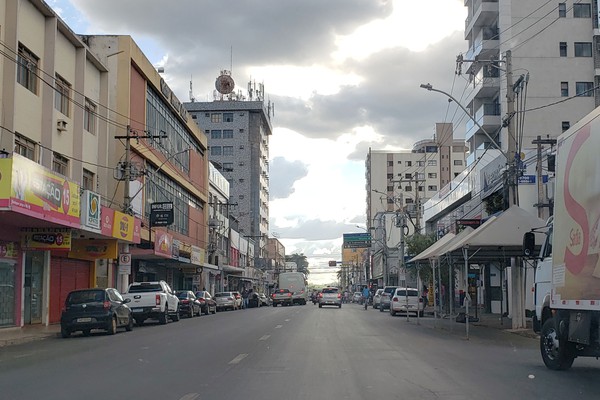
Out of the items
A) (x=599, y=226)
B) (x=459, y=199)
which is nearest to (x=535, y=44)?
(x=459, y=199)

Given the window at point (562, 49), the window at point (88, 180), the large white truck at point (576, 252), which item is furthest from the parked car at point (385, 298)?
the large white truck at point (576, 252)

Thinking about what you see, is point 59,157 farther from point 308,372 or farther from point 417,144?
point 417,144

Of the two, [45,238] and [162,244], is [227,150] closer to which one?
[162,244]

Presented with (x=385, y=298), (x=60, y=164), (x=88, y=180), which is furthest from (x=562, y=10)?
(x=60, y=164)

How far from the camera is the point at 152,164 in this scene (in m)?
45.9

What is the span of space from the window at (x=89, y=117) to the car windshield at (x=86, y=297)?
1347cm

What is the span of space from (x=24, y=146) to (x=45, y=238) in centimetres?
411

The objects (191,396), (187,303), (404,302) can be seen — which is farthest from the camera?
(404,302)

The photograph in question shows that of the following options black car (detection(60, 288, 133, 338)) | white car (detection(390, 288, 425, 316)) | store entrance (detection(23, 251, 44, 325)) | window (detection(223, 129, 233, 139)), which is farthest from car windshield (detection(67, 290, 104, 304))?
window (detection(223, 129, 233, 139))

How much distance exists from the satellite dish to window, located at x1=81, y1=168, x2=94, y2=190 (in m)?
76.0

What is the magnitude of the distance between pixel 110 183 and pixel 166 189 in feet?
42.2

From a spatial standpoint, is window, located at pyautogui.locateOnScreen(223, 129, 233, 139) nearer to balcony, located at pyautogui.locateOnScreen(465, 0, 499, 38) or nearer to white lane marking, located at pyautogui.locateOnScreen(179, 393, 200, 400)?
balcony, located at pyautogui.locateOnScreen(465, 0, 499, 38)

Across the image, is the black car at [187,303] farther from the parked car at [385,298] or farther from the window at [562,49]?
the window at [562,49]

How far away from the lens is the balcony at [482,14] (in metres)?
56.8
